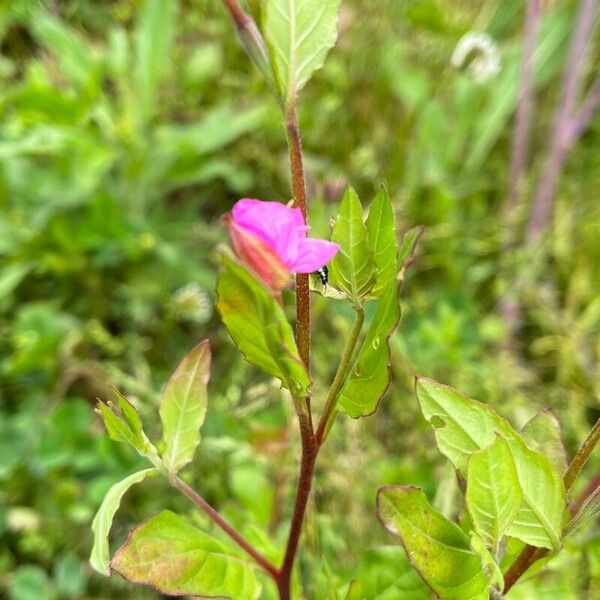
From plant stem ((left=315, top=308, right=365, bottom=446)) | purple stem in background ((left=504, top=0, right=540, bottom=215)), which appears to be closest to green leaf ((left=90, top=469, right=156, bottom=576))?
plant stem ((left=315, top=308, right=365, bottom=446))

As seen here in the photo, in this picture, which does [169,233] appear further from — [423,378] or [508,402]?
[423,378]

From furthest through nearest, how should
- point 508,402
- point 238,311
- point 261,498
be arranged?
1. point 508,402
2. point 261,498
3. point 238,311

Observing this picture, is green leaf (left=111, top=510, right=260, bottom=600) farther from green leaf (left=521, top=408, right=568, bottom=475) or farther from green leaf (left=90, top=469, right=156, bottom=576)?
green leaf (left=521, top=408, right=568, bottom=475)

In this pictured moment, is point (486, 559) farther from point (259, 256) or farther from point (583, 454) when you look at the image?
point (259, 256)

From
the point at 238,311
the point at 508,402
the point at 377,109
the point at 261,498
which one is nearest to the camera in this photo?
the point at 238,311

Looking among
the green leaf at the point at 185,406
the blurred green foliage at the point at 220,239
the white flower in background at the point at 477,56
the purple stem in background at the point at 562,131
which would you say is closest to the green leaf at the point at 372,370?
the green leaf at the point at 185,406

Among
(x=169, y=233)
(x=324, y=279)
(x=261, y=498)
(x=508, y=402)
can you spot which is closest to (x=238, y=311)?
(x=324, y=279)
